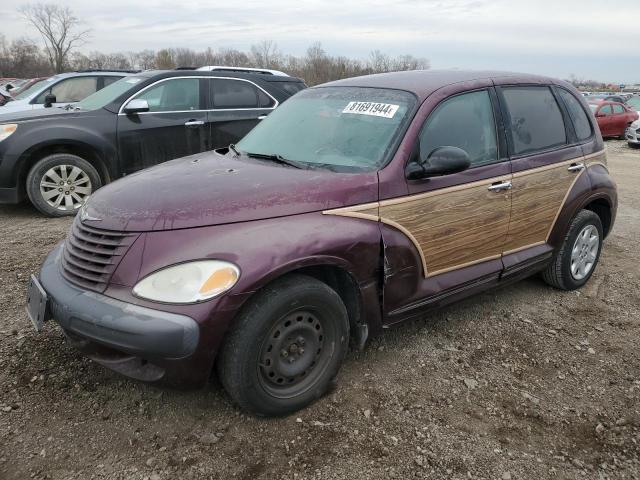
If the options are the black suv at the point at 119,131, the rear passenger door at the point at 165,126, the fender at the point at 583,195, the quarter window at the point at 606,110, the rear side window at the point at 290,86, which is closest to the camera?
the fender at the point at 583,195

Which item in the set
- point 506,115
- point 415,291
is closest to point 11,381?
point 415,291

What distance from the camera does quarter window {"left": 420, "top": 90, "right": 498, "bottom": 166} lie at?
320 centimetres

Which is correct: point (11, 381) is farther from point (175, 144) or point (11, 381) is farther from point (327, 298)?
point (175, 144)

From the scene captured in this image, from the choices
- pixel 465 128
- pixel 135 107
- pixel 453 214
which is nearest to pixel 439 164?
pixel 453 214

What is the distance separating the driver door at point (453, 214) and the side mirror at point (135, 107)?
430cm

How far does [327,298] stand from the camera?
265cm

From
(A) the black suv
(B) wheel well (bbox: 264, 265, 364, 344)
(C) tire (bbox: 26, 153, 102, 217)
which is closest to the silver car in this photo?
(A) the black suv

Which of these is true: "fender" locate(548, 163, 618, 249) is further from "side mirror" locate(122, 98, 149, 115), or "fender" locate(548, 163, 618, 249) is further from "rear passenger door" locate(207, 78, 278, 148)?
"side mirror" locate(122, 98, 149, 115)

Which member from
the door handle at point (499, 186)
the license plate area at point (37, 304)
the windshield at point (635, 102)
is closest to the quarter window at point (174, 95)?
the license plate area at point (37, 304)

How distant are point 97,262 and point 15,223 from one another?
4.28 m

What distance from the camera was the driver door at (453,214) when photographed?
299 centimetres

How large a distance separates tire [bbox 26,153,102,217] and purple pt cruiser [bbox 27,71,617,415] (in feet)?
10.5

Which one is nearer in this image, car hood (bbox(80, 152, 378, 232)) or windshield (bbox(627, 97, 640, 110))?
car hood (bbox(80, 152, 378, 232))

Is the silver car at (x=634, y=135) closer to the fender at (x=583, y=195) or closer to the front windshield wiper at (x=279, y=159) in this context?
the fender at (x=583, y=195)
